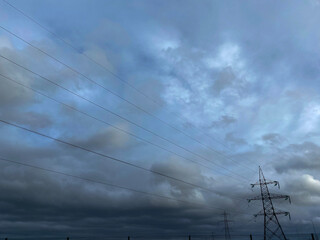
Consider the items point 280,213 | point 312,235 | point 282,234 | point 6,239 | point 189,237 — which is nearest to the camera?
point 6,239

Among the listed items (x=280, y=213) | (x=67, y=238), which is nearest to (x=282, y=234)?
(x=280, y=213)

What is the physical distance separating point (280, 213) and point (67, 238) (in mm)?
49054

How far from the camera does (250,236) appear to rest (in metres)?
49.6

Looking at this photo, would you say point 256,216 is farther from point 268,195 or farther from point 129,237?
point 129,237

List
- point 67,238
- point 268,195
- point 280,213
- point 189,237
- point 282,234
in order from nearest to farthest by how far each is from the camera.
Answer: point 67,238 < point 189,237 < point 282,234 < point 280,213 < point 268,195

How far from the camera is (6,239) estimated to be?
31922mm

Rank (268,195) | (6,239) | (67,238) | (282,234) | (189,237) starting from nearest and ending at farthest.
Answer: (6,239), (67,238), (189,237), (282,234), (268,195)

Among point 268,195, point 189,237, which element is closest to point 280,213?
point 268,195

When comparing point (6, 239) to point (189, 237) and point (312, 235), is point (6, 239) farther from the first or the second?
point (312, 235)

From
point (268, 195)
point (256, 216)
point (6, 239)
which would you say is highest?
point (268, 195)

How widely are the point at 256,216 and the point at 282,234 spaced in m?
8.53

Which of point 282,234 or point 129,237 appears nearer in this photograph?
point 129,237

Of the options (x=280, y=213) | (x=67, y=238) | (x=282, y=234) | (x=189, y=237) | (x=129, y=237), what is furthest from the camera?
(x=280, y=213)

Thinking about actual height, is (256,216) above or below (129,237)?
above
